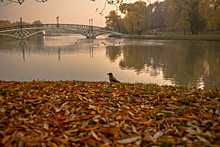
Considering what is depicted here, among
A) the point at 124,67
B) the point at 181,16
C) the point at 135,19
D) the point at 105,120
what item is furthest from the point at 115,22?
the point at 105,120

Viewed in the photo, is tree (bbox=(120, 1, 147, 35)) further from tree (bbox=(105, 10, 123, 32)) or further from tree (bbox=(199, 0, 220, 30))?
tree (bbox=(199, 0, 220, 30))

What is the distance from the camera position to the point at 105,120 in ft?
10.3

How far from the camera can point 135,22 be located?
229 ft

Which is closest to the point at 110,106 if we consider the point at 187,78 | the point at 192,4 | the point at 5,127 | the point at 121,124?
the point at 121,124

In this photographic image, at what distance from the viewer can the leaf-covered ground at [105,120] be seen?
2572 mm

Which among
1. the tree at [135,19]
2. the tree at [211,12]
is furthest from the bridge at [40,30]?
the tree at [211,12]

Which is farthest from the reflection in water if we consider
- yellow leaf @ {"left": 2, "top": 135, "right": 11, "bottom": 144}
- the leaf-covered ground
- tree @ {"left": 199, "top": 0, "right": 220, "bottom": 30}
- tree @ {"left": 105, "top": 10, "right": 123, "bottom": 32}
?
tree @ {"left": 105, "top": 10, "right": 123, "bottom": 32}

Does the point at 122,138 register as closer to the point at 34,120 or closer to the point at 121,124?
the point at 121,124

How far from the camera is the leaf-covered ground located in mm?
2572

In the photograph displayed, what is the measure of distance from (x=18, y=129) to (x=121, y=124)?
1.69 metres

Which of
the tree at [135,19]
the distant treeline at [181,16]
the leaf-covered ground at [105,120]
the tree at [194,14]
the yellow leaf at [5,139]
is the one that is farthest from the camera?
the tree at [135,19]

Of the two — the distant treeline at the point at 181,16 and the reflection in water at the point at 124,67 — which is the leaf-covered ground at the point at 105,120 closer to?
the reflection in water at the point at 124,67

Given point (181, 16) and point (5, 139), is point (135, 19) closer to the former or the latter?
point (181, 16)

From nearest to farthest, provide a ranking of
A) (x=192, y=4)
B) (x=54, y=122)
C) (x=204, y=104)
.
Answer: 1. (x=54, y=122)
2. (x=204, y=104)
3. (x=192, y=4)
